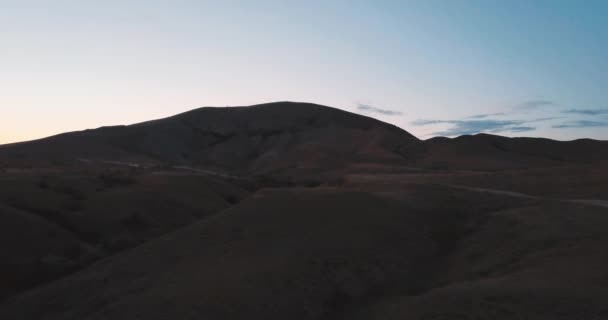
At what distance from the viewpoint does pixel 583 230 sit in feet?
41.5

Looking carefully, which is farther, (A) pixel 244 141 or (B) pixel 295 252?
(A) pixel 244 141

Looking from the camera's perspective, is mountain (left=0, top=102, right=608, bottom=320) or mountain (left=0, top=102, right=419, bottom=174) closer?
mountain (left=0, top=102, right=608, bottom=320)

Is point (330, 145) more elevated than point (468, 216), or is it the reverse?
point (330, 145)

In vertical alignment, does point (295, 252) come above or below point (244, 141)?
below

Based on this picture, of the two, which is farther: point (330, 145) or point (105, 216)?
point (330, 145)

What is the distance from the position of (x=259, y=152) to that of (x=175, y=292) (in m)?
63.1

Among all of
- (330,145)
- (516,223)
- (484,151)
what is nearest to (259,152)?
(330,145)

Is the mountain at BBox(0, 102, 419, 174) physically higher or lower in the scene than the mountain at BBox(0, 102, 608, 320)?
higher

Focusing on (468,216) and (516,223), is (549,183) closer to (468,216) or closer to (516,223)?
(468,216)

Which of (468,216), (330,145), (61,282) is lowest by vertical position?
(61,282)

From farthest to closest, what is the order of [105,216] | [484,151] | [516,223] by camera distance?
1. [484,151]
2. [105,216]
3. [516,223]

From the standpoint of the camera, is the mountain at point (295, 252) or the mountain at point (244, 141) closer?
the mountain at point (295, 252)

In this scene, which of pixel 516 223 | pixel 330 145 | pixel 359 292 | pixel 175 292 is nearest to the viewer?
pixel 175 292

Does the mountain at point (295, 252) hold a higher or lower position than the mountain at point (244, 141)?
lower
